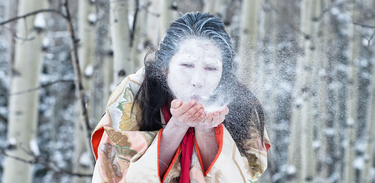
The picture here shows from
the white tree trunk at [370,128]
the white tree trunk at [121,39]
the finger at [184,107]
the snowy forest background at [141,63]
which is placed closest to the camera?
the finger at [184,107]

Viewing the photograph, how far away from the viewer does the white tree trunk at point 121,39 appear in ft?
6.93

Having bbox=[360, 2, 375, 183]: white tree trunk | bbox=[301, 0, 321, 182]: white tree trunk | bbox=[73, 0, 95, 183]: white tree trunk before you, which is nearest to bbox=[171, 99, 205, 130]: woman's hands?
bbox=[301, 0, 321, 182]: white tree trunk

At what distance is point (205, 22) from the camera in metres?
1.11

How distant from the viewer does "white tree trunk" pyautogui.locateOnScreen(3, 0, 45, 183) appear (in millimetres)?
2381

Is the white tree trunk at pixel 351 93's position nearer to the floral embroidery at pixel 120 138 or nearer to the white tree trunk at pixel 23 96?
the white tree trunk at pixel 23 96

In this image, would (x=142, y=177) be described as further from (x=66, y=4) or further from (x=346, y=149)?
(x=346, y=149)

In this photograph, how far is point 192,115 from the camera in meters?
1.01

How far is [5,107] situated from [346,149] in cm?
825

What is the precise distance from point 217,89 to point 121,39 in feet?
3.82

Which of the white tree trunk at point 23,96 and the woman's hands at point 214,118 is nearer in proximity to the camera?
the woman's hands at point 214,118

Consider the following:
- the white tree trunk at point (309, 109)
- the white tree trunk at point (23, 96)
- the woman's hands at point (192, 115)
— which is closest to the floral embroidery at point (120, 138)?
the woman's hands at point (192, 115)

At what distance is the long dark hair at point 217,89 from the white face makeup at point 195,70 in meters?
0.03

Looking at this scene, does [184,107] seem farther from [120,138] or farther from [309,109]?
[309,109]

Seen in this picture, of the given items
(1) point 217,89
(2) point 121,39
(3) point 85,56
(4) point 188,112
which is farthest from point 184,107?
(3) point 85,56
